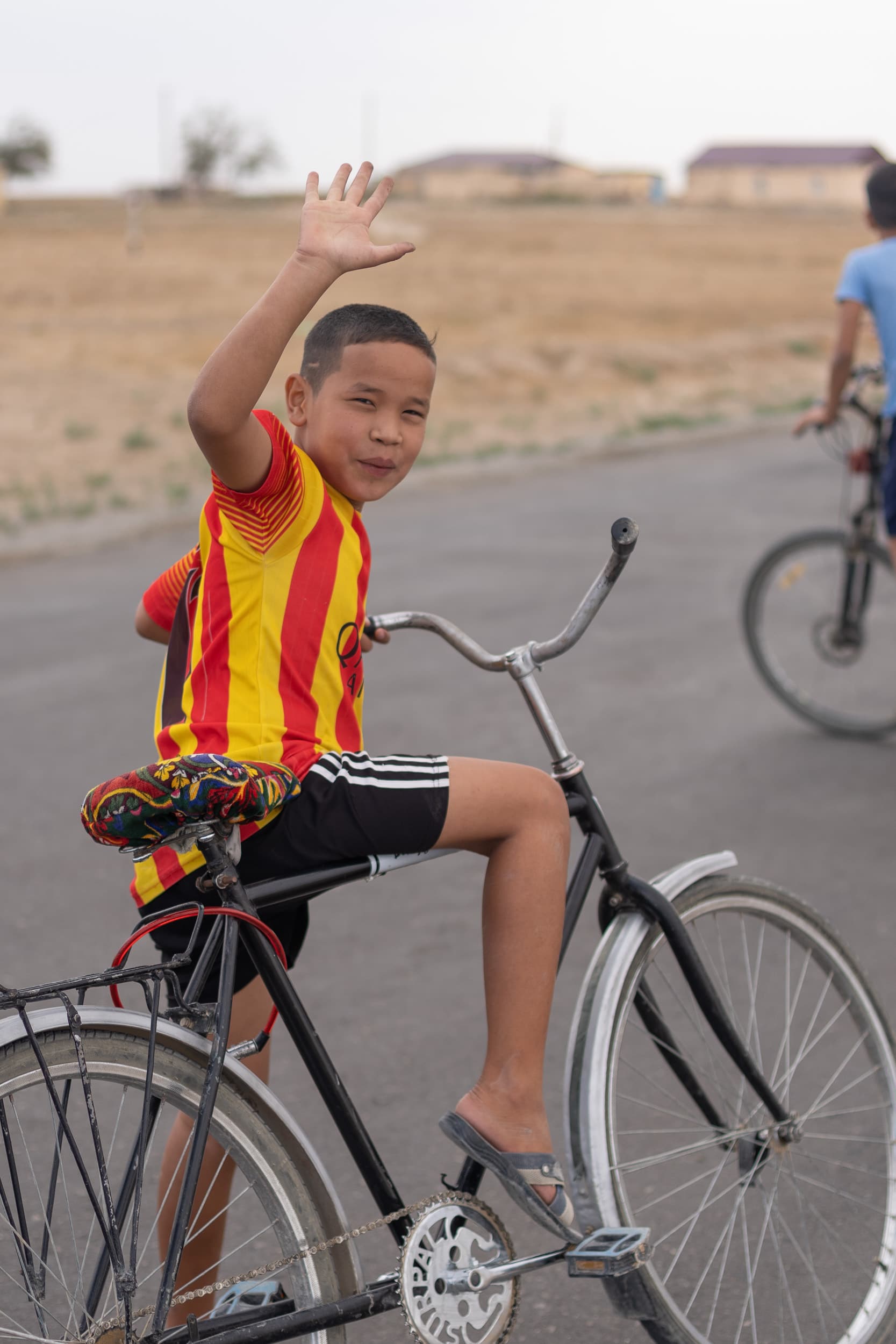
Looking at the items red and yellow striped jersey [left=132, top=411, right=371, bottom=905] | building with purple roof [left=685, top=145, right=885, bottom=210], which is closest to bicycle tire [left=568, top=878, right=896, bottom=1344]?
red and yellow striped jersey [left=132, top=411, right=371, bottom=905]

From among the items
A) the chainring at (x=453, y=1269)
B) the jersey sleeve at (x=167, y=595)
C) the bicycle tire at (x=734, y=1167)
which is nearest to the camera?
the chainring at (x=453, y=1269)

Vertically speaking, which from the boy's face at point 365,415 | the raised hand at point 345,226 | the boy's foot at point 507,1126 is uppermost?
the raised hand at point 345,226

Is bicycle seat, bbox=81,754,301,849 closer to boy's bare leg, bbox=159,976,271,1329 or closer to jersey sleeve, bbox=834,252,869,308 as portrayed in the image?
boy's bare leg, bbox=159,976,271,1329

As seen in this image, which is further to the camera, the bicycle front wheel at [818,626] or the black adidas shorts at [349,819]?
the bicycle front wheel at [818,626]

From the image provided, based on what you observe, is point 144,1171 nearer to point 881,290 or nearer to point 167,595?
point 167,595

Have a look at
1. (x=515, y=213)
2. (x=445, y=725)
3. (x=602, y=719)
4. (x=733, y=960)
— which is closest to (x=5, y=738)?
(x=445, y=725)

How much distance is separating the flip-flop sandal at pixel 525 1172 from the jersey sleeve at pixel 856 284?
445cm

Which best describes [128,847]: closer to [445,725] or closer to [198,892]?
[198,892]

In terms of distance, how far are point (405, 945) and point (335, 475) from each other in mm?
2479

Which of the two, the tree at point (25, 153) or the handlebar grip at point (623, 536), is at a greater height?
the tree at point (25, 153)

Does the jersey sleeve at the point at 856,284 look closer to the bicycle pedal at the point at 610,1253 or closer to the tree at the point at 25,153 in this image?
the bicycle pedal at the point at 610,1253

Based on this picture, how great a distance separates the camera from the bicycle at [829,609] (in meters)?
6.36

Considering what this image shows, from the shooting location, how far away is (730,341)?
29.3 metres

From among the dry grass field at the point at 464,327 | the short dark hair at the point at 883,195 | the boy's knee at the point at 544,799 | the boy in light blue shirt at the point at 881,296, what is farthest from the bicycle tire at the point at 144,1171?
the dry grass field at the point at 464,327
